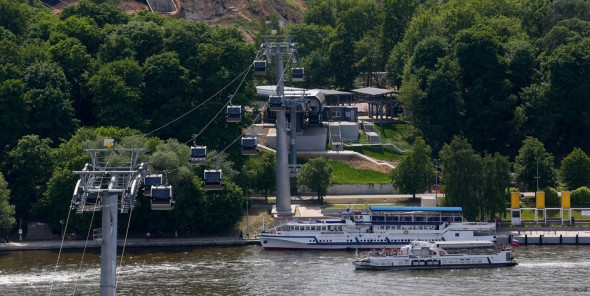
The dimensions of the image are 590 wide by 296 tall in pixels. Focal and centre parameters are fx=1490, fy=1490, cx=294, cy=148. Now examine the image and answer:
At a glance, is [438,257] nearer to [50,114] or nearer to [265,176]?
[265,176]

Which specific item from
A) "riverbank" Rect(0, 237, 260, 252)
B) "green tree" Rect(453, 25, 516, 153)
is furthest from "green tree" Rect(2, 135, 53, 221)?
"green tree" Rect(453, 25, 516, 153)

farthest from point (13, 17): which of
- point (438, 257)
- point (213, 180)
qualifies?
point (213, 180)

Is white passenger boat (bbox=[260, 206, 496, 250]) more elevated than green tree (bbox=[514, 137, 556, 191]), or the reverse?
green tree (bbox=[514, 137, 556, 191])

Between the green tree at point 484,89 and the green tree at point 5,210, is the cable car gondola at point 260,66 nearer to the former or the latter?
the green tree at point 5,210

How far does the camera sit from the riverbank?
11838 centimetres

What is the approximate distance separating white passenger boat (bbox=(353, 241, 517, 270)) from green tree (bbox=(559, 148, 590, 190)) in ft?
72.6

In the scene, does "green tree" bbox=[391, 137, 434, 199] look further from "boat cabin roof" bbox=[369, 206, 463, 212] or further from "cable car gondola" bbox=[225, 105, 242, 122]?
"cable car gondola" bbox=[225, 105, 242, 122]

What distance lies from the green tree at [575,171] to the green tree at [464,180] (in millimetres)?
11629

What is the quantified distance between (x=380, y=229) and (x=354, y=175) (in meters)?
16.9

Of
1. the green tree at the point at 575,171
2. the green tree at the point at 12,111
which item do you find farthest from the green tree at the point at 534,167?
the green tree at the point at 12,111

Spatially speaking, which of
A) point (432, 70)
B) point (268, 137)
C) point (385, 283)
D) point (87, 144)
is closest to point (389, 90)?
point (432, 70)

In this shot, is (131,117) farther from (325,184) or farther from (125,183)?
(125,183)

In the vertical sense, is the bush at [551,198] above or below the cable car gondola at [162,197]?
above

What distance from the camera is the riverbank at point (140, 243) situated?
388ft
